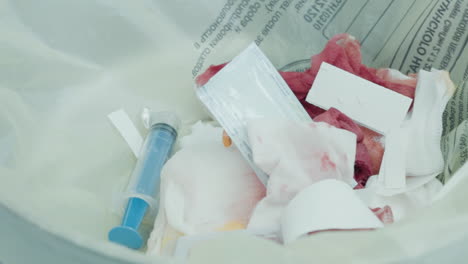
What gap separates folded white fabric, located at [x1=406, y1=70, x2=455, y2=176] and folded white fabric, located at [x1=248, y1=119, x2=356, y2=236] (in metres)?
0.07

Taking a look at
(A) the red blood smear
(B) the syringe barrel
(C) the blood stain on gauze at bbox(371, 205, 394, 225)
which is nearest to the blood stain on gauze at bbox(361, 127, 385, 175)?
(A) the red blood smear

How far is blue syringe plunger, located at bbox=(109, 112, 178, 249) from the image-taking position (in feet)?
1.48

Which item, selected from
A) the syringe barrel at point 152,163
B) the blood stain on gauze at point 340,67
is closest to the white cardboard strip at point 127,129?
the syringe barrel at point 152,163

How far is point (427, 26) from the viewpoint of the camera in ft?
1.88

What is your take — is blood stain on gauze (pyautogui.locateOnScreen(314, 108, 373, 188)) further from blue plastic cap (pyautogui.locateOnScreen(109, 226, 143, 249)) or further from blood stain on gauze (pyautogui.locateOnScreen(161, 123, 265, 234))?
blue plastic cap (pyautogui.locateOnScreen(109, 226, 143, 249))

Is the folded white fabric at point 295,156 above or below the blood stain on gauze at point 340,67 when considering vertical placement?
below

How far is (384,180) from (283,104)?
0.43 feet

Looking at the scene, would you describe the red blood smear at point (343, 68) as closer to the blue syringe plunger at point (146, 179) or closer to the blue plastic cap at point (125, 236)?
the blue syringe plunger at point (146, 179)

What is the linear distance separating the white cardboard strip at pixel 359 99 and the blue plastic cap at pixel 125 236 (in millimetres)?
239

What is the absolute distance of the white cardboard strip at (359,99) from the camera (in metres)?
0.54

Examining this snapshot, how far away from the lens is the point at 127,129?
2.00 feet

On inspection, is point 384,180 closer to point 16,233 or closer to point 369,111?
point 369,111

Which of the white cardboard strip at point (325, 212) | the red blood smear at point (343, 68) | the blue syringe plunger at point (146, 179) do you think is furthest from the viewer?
the red blood smear at point (343, 68)

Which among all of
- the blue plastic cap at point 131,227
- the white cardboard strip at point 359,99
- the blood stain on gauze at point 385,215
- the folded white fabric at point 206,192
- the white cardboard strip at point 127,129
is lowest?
the white cardboard strip at point 127,129
